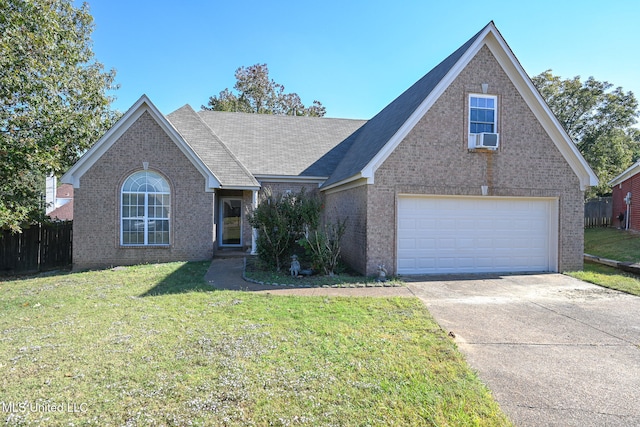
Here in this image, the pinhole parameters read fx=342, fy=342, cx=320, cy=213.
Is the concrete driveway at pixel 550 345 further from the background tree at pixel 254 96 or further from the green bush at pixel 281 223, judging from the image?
the background tree at pixel 254 96

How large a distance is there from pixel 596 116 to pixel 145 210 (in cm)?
3353

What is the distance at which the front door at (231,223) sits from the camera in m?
15.9

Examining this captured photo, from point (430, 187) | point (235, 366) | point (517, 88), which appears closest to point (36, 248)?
point (235, 366)

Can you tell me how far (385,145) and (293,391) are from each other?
25.5 ft

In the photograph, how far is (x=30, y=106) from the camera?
41.3ft

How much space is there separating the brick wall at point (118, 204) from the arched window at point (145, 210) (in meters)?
0.22

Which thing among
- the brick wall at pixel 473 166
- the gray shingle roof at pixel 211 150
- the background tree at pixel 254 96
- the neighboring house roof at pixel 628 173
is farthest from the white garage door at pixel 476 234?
the background tree at pixel 254 96

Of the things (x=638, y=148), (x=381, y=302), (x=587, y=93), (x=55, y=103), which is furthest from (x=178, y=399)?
(x=638, y=148)

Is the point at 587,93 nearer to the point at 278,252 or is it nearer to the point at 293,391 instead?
the point at 278,252

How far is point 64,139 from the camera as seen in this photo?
14.3m

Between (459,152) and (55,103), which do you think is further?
(55,103)

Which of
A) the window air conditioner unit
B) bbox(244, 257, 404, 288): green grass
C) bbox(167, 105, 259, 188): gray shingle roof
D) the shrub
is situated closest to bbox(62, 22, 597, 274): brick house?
the window air conditioner unit

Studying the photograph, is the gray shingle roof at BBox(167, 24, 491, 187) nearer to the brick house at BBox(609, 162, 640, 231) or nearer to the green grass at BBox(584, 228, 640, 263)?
the green grass at BBox(584, 228, 640, 263)

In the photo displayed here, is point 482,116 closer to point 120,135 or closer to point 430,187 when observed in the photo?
point 430,187
